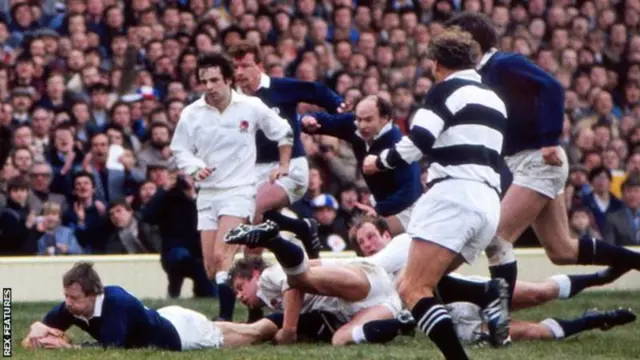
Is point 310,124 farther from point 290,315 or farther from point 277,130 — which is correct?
point 290,315

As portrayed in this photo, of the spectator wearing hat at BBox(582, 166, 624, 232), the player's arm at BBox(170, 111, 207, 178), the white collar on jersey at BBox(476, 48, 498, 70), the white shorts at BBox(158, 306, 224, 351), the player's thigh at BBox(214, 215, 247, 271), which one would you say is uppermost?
the white collar on jersey at BBox(476, 48, 498, 70)

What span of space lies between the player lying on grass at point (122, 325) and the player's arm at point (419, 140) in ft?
→ 6.01

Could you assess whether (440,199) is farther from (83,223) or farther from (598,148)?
(598,148)

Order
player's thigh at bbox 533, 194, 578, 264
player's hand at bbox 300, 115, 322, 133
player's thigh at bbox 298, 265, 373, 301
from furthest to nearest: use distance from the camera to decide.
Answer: player's hand at bbox 300, 115, 322, 133, player's thigh at bbox 533, 194, 578, 264, player's thigh at bbox 298, 265, 373, 301

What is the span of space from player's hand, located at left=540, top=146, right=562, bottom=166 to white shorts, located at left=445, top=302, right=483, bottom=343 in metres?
0.99

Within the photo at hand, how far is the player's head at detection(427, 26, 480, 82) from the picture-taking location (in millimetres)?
10828

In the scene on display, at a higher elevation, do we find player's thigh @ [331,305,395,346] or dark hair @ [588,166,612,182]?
player's thigh @ [331,305,395,346]

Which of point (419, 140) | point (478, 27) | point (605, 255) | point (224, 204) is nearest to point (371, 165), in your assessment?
point (419, 140)

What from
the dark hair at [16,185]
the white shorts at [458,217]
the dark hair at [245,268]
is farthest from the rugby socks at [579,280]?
the dark hair at [16,185]

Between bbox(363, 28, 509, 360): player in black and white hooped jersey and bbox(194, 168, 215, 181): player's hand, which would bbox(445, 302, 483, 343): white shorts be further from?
bbox(194, 168, 215, 181): player's hand

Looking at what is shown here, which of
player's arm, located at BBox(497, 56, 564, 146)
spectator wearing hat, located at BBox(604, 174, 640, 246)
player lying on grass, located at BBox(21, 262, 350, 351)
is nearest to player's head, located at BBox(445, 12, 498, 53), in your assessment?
player's arm, located at BBox(497, 56, 564, 146)

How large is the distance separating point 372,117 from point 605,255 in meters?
1.98

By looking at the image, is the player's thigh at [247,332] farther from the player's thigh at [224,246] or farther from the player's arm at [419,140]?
the player's arm at [419,140]

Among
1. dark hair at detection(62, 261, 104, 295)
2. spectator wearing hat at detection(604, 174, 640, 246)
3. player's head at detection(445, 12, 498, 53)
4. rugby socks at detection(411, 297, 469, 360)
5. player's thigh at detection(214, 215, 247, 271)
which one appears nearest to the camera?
rugby socks at detection(411, 297, 469, 360)
